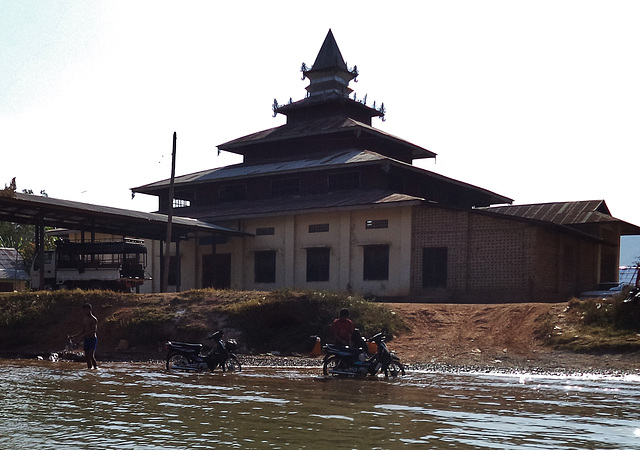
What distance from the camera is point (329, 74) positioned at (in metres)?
48.3

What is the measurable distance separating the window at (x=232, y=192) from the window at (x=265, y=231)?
526cm

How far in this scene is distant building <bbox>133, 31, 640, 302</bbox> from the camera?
99.9 feet

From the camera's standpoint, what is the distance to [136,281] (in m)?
31.7

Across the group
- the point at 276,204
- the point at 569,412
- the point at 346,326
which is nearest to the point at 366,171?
the point at 276,204

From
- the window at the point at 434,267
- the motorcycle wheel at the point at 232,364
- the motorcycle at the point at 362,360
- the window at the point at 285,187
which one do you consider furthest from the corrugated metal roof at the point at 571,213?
the motorcycle wheel at the point at 232,364

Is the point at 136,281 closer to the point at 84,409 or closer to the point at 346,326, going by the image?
the point at 346,326

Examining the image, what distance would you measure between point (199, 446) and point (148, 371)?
9.59 m

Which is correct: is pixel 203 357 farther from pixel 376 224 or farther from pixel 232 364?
pixel 376 224

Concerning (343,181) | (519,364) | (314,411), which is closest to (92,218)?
(343,181)

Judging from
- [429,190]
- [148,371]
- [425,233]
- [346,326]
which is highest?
[429,190]

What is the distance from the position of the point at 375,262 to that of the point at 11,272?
29.3 meters

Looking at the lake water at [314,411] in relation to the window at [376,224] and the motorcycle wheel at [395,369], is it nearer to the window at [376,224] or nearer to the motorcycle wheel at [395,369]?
the motorcycle wheel at [395,369]

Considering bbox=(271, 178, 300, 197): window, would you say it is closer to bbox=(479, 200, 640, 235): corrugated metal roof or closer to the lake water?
bbox=(479, 200, 640, 235): corrugated metal roof

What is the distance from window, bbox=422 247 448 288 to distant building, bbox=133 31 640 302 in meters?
0.04
